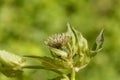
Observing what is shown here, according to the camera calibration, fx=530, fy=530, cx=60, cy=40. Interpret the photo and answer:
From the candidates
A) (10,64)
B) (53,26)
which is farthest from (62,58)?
(53,26)

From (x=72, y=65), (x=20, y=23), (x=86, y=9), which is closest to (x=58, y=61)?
(x=72, y=65)

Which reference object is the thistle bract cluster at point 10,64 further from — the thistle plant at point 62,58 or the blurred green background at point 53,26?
the blurred green background at point 53,26

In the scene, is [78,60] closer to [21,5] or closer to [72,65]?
[72,65]

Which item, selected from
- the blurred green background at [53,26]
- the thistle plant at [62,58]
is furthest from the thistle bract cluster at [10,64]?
the blurred green background at [53,26]

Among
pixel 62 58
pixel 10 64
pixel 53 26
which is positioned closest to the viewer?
pixel 62 58

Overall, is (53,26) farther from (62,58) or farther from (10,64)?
(62,58)
